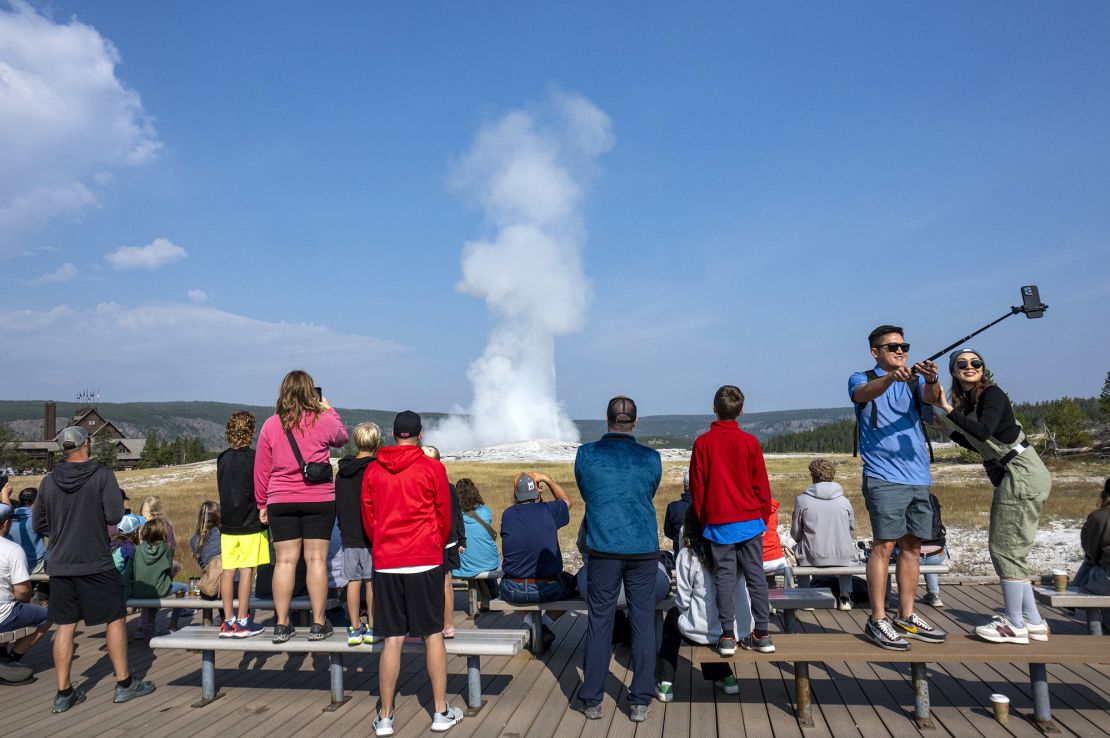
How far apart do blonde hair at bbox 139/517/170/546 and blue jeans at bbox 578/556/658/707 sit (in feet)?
A: 17.7

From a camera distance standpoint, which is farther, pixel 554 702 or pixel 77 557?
pixel 77 557

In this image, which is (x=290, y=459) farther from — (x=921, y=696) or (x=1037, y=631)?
(x=1037, y=631)

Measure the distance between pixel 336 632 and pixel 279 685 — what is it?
836mm

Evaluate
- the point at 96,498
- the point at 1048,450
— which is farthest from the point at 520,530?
the point at 1048,450

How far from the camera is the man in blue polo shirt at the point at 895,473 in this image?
5020mm

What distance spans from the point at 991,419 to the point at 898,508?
925 millimetres

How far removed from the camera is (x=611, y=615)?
5309 mm

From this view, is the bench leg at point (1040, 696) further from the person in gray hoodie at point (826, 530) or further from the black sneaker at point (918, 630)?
the person in gray hoodie at point (826, 530)

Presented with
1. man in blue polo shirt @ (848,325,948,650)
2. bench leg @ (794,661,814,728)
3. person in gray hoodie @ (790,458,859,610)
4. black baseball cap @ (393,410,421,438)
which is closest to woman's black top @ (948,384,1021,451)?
man in blue polo shirt @ (848,325,948,650)

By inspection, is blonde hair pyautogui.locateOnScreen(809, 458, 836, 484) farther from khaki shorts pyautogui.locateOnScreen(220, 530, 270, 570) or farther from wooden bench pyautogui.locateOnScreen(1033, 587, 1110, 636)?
khaki shorts pyautogui.locateOnScreen(220, 530, 270, 570)

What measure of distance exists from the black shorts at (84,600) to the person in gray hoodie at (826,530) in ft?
21.9

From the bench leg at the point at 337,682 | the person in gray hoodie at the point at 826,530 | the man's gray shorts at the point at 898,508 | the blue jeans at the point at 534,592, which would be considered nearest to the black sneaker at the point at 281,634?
the bench leg at the point at 337,682

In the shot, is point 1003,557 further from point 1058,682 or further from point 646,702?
point 646,702

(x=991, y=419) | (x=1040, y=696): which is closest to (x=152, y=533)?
(x=991, y=419)
